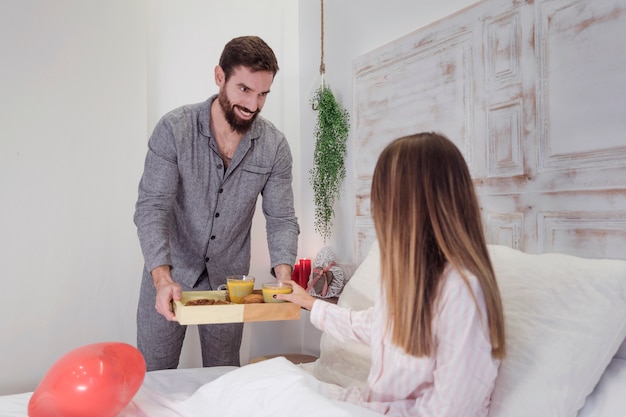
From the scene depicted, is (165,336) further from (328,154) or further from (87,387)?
(328,154)

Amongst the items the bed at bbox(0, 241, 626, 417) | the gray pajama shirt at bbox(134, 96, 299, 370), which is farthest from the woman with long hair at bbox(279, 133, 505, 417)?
the gray pajama shirt at bbox(134, 96, 299, 370)

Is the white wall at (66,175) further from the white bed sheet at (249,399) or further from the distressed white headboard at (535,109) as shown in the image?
the distressed white headboard at (535,109)

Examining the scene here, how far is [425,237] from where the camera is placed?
115cm

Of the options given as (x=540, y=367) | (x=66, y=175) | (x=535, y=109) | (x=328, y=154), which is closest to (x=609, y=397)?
(x=540, y=367)

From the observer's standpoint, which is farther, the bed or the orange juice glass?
the orange juice glass

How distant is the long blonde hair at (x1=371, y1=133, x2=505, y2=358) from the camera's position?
1.10 metres

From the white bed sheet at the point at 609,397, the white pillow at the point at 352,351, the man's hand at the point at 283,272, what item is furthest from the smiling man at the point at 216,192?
the white bed sheet at the point at 609,397

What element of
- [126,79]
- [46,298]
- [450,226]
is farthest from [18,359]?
[450,226]

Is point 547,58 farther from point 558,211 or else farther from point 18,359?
point 18,359

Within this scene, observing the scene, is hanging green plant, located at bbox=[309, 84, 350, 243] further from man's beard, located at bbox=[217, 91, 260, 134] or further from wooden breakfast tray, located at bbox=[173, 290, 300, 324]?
wooden breakfast tray, located at bbox=[173, 290, 300, 324]

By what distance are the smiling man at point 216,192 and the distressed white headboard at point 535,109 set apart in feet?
2.03

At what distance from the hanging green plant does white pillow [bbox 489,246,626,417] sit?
58.7 inches

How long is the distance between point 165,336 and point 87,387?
2.71 ft

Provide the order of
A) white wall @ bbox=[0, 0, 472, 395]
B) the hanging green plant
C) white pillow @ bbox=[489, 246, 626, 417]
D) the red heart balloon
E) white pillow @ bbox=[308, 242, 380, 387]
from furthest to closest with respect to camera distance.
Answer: the hanging green plant → white wall @ bbox=[0, 0, 472, 395] → white pillow @ bbox=[308, 242, 380, 387] → the red heart balloon → white pillow @ bbox=[489, 246, 626, 417]
